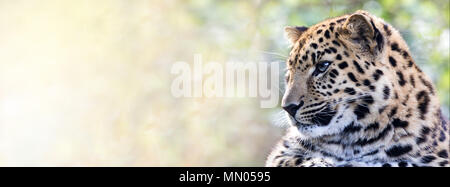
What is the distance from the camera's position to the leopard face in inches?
105

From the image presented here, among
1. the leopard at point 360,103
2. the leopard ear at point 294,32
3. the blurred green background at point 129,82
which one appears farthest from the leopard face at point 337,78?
the blurred green background at point 129,82

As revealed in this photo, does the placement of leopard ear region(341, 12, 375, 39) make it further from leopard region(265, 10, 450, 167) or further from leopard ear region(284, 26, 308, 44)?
leopard ear region(284, 26, 308, 44)

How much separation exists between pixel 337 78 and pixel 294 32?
451 mm

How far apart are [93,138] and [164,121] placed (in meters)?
1.20

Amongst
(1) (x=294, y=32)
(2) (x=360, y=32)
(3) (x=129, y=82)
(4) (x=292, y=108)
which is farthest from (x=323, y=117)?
(3) (x=129, y=82)

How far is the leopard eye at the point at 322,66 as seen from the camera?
277 centimetres

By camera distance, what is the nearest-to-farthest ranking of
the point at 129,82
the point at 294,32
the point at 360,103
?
the point at 360,103, the point at 294,32, the point at 129,82

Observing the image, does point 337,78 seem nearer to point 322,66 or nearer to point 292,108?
point 322,66

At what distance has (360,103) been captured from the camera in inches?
105

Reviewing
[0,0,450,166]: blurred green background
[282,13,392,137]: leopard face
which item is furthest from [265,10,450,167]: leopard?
[0,0,450,166]: blurred green background

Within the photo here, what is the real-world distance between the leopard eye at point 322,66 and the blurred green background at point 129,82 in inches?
188

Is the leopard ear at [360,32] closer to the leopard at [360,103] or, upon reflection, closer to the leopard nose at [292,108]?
the leopard at [360,103]

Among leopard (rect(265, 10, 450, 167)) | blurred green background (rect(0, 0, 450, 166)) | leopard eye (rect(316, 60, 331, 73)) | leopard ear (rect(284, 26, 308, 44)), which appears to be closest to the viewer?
leopard (rect(265, 10, 450, 167))
